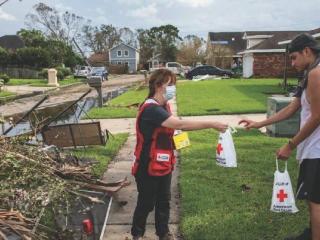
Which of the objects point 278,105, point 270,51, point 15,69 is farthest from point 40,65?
point 278,105

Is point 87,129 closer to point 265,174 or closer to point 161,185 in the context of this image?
point 265,174

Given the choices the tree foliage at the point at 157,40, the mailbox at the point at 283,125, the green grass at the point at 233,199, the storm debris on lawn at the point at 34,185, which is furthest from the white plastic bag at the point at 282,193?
the tree foliage at the point at 157,40

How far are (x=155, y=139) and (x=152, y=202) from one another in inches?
24.7

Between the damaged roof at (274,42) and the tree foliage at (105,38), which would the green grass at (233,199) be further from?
the tree foliage at (105,38)

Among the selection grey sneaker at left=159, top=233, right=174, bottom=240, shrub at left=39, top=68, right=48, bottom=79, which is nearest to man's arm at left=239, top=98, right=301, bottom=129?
grey sneaker at left=159, top=233, right=174, bottom=240

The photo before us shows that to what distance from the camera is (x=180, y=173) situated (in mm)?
7949

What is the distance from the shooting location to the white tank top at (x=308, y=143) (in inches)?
166

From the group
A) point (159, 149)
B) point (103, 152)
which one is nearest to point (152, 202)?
point (159, 149)

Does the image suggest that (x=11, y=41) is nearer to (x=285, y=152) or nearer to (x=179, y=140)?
(x=179, y=140)

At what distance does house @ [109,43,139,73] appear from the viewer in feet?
332

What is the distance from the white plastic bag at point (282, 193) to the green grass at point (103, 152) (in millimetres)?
3570

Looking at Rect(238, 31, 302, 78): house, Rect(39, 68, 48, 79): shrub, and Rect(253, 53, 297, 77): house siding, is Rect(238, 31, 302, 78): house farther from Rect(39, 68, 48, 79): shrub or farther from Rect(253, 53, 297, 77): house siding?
Rect(39, 68, 48, 79): shrub

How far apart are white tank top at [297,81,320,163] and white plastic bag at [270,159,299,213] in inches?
23.6

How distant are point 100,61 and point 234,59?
3614cm
